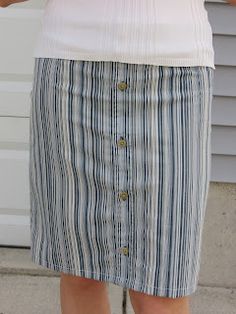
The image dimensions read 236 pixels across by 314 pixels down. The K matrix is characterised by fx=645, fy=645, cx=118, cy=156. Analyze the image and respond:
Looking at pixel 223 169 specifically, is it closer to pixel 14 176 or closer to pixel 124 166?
pixel 14 176

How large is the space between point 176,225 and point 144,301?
0.86 ft

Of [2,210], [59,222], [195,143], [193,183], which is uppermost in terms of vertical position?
[195,143]

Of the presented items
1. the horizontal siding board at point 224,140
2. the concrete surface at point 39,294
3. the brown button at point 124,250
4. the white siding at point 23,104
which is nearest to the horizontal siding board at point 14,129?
the white siding at point 23,104

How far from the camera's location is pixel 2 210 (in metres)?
3.29

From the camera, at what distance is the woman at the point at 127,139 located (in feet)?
5.27

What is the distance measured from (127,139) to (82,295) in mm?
594

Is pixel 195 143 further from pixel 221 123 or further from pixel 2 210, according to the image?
pixel 2 210

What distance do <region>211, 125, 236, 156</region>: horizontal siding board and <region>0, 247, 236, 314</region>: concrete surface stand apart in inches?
27.0

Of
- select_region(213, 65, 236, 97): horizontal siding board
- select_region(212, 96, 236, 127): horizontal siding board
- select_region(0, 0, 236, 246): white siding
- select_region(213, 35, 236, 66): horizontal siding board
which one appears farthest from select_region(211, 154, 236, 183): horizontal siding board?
select_region(213, 35, 236, 66): horizontal siding board

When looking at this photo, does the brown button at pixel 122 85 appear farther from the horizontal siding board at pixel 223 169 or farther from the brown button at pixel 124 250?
the horizontal siding board at pixel 223 169

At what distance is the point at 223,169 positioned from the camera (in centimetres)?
293

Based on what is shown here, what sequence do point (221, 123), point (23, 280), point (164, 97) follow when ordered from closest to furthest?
point (164, 97), point (221, 123), point (23, 280)

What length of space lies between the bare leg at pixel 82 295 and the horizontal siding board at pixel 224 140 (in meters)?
1.09

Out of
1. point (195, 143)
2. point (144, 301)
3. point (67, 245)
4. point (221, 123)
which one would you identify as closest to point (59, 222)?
point (67, 245)
